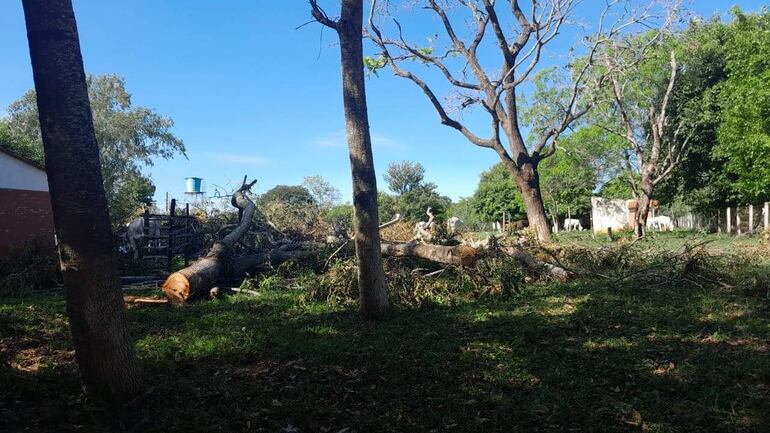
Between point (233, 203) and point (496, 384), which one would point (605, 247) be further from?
point (233, 203)

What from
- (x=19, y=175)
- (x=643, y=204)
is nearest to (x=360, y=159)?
(x=19, y=175)

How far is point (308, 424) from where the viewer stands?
338cm

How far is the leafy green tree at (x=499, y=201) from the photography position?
1758 inches

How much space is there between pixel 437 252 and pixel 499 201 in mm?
38083

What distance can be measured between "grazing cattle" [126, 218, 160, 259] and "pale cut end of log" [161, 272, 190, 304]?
5480 mm

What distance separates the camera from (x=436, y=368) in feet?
14.3

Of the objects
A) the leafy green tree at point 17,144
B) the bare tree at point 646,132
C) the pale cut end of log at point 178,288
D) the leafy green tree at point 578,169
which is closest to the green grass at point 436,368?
the pale cut end of log at point 178,288

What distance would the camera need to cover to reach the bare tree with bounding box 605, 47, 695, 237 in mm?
22062

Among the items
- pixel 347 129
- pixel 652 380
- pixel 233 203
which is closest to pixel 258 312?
pixel 347 129

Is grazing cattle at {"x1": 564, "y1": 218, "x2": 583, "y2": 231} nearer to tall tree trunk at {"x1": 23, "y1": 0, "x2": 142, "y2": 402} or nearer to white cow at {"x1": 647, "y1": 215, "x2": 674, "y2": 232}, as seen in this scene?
white cow at {"x1": 647, "y1": 215, "x2": 674, "y2": 232}

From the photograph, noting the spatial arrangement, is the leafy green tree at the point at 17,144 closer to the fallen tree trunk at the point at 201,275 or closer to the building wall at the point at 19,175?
the building wall at the point at 19,175

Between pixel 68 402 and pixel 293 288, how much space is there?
214 inches

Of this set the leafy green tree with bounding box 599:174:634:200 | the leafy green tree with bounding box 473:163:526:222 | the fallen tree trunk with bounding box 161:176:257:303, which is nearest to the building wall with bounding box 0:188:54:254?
the fallen tree trunk with bounding box 161:176:257:303

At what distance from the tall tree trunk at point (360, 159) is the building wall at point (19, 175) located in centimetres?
1503
